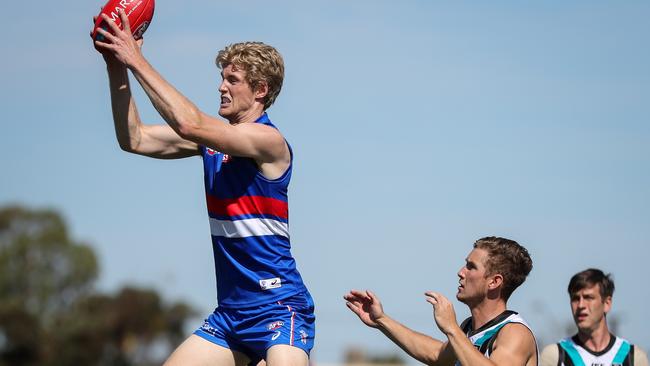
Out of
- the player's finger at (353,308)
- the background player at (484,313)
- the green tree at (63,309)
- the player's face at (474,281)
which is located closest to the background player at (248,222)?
the player's finger at (353,308)

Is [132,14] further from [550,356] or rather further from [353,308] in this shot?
[550,356]

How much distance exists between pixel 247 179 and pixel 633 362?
4.86m

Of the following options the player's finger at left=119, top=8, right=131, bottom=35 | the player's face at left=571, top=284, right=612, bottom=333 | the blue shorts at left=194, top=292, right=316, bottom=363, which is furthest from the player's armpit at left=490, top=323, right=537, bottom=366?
the player's finger at left=119, top=8, right=131, bottom=35

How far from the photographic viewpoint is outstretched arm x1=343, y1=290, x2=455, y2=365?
856 cm

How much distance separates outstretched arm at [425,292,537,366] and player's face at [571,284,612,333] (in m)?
3.00

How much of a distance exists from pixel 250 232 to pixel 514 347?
1.87 metres

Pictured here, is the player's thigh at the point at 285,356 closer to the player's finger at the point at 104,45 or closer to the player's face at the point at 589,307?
the player's finger at the point at 104,45

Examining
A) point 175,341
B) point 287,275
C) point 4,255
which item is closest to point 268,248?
point 287,275

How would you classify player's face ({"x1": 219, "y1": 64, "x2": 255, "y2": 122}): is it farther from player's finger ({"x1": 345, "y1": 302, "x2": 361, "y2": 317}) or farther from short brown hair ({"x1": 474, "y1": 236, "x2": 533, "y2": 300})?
short brown hair ({"x1": 474, "y1": 236, "x2": 533, "y2": 300})

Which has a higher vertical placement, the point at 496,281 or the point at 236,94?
the point at 236,94

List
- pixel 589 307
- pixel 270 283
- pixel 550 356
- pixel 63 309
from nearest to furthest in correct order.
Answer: pixel 270 283, pixel 589 307, pixel 550 356, pixel 63 309

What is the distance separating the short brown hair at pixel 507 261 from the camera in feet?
27.8

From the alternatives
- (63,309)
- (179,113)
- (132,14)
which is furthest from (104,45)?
(63,309)

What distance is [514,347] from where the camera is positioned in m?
7.95
